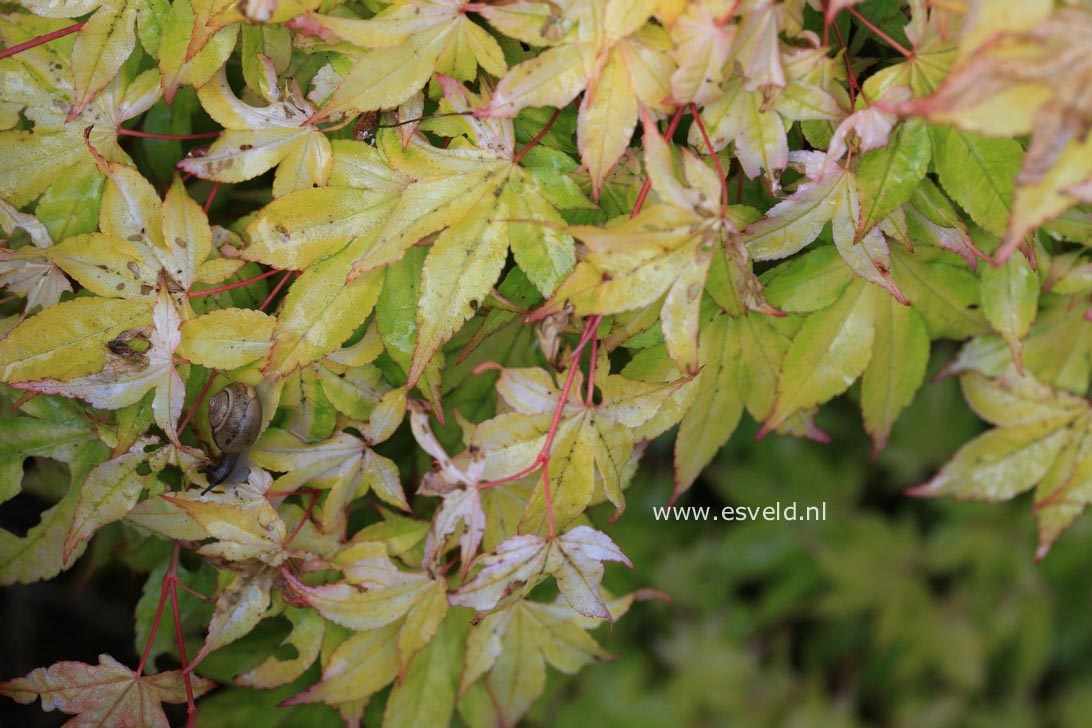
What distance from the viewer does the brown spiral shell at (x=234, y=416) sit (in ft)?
2.32

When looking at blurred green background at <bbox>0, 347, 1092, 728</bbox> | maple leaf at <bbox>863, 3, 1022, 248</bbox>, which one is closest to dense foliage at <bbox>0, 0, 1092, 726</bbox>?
maple leaf at <bbox>863, 3, 1022, 248</bbox>

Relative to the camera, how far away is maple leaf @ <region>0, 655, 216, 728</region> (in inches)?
29.5

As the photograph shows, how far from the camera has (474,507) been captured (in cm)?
70

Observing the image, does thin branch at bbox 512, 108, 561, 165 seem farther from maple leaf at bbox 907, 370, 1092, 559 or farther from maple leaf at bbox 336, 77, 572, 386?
maple leaf at bbox 907, 370, 1092, 559

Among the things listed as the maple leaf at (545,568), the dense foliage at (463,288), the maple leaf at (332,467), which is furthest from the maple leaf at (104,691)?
the maple leaf at (545,568)

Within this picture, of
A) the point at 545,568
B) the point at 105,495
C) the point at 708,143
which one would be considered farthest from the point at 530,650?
the point at 708,143

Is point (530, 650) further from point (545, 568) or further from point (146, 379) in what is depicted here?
point (146, 379)

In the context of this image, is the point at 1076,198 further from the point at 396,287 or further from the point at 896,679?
the point at 896,679

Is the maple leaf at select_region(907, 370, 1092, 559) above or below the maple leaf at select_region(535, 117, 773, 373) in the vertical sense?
below

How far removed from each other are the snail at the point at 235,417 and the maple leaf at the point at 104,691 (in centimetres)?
25

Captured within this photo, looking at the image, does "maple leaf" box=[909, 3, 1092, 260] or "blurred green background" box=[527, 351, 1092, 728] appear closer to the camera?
"maple leaf" box=[909, 3, 1092, 260]

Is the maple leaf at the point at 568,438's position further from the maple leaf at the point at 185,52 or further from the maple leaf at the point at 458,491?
the maple leaf at the point at 185,52

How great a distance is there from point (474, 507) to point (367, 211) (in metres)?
0.27

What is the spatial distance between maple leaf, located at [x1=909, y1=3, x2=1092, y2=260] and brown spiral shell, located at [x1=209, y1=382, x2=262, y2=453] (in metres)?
0.57
